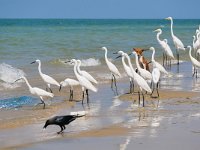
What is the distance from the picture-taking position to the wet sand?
9.09m

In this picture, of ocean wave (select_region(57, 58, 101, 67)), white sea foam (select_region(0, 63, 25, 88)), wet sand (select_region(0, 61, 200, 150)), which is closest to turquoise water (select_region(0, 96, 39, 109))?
wet sand (select_region(0, 61, 200, 150))

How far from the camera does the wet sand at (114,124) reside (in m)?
9.09

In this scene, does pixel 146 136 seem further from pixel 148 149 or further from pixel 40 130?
pixel 40 130

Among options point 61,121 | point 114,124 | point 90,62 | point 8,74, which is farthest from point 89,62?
point 61,121

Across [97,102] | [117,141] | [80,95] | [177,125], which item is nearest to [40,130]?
[117,141]

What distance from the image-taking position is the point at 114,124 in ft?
35.4

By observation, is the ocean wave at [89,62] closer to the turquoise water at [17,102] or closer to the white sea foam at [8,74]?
the white sea foam at [8,74]

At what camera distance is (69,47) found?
36.6 m

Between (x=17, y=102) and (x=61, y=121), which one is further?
(x=17, y=102)

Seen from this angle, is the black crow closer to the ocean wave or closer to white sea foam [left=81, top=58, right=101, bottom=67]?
the ocean wave

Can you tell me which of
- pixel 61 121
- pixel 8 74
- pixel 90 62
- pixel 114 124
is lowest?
pixel 114 124

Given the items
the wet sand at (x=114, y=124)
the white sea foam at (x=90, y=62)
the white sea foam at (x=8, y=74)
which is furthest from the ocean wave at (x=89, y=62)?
the wet sand at (x=114, y=124)

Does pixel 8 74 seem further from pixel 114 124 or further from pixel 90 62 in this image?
pixel 114 124

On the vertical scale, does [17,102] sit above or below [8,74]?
below
